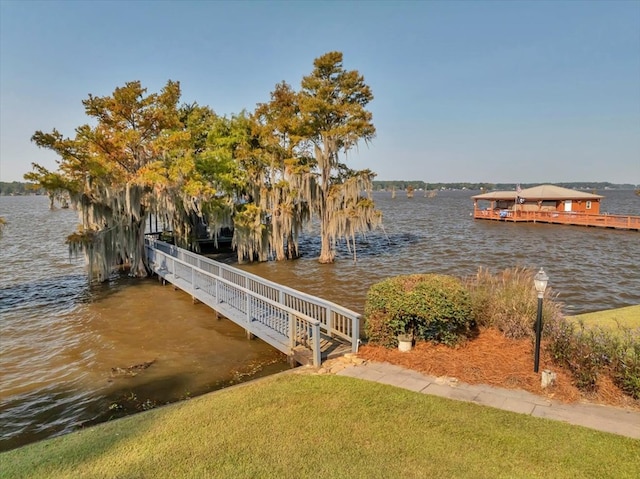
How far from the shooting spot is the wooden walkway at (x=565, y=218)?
107 feet

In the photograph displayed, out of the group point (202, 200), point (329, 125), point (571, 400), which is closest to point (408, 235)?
point (329, 125)

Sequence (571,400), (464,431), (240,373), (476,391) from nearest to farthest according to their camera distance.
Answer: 1. (464,431)
2. (571,400)
3. (476,391)
4. (240,373)

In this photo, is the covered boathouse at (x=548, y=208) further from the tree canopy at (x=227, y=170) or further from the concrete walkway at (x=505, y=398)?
the concrete walkway at (x=505, y=398)

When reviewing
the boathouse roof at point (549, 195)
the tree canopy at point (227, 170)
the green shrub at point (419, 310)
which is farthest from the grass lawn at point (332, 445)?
the boathouse roof at point (549, 195)

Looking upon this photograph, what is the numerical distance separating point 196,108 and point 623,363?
22685 millimetres

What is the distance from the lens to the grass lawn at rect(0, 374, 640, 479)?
12.0ft

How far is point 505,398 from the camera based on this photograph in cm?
512

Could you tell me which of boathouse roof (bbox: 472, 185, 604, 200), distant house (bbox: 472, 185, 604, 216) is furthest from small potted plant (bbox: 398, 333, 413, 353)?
boathouse roof (bbox: 472, 185, 604, 200)

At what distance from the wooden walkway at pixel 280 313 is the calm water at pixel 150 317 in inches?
24.8

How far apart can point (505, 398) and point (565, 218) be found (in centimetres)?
3899

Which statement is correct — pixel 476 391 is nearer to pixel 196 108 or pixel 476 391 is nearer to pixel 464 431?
pixel 464 431

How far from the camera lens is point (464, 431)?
4277 millimetres

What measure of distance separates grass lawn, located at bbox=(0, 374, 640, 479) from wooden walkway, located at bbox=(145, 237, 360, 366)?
200 cm

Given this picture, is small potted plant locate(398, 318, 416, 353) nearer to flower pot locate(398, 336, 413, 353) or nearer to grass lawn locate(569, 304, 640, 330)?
flower pot locate(398, 336, 413, 353)
